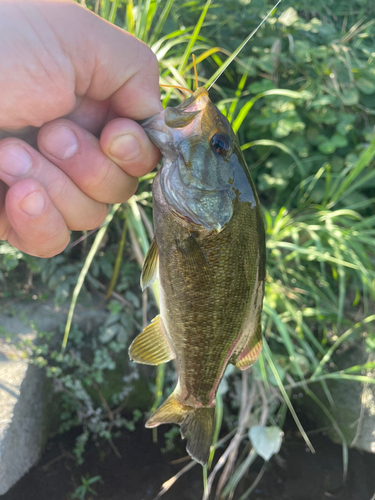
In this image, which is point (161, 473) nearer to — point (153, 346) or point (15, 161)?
Result: point (153, 346)

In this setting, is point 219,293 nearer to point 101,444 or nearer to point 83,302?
point 83,302

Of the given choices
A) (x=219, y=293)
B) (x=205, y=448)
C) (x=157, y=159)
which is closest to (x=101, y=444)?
(x=205, y=448)

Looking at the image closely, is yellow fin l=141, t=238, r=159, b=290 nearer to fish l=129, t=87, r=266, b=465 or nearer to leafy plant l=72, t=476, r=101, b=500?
fish l=129, t=87, r=266, b=465

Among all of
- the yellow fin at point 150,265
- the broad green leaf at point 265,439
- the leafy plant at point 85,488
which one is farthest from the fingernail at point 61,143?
the leafy plant at point 85,488

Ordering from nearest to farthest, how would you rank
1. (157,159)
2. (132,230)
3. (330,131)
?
1. (157,159)
2. (132,230)
3. (330,131)

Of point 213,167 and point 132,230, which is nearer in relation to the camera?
point 213,167

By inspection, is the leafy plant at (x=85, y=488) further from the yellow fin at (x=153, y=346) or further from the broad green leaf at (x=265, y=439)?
the yellow fin at (x=153, y=346)

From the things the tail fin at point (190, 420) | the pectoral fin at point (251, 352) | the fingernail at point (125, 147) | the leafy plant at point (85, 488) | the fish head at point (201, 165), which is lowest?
the leafy plant at point (85, 488)

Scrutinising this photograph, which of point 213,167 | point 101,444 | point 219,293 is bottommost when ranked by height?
point 101,444
